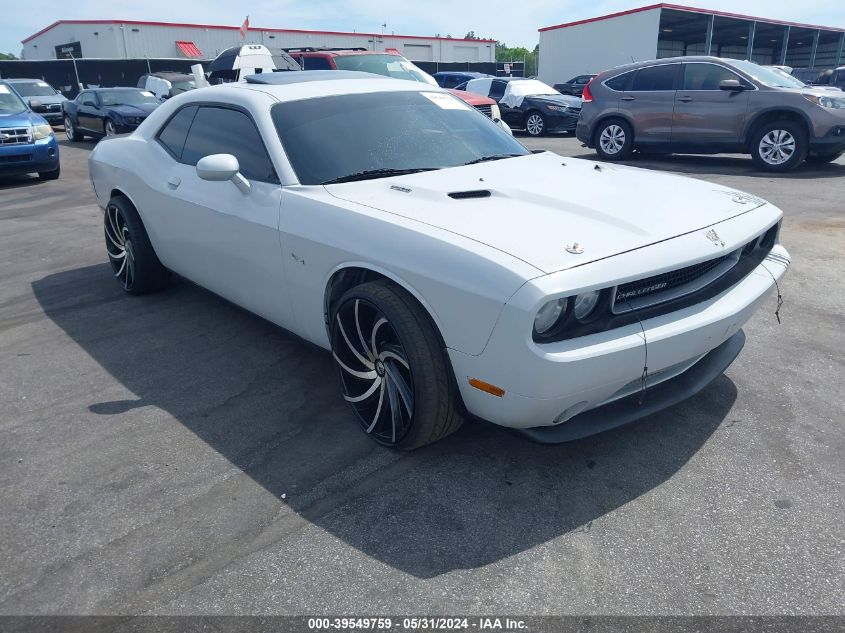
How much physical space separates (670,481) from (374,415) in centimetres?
127

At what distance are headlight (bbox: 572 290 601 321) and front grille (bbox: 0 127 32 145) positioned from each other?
435 inches

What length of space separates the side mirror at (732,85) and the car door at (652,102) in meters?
0.87

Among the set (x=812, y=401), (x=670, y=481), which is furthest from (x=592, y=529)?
(x=812, y=401)

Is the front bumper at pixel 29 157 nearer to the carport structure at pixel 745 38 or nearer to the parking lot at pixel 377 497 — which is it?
the parking lot at pixel 377 497

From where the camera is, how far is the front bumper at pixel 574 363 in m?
2.34

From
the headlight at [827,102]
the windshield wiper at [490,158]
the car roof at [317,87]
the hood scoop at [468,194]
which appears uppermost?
the car roof at [317,87]

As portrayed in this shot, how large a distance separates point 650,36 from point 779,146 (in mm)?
24495

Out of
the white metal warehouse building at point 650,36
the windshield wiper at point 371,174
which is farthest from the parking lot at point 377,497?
the white metal warehouse building at point 650,36

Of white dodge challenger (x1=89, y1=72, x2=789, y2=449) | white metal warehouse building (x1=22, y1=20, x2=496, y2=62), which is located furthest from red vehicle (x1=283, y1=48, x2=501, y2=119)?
white metal warehouse building (x1=22, y1=20, x2=496, y2=62)

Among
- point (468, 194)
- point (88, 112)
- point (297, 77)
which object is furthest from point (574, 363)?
point (88, 112)

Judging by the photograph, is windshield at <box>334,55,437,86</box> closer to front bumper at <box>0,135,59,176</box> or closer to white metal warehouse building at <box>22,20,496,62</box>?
front bumper at <box>0,135,59,176</box>

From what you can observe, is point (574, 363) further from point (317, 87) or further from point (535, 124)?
point (535, 124)

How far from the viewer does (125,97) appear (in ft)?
53.2

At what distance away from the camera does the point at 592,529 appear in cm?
249
